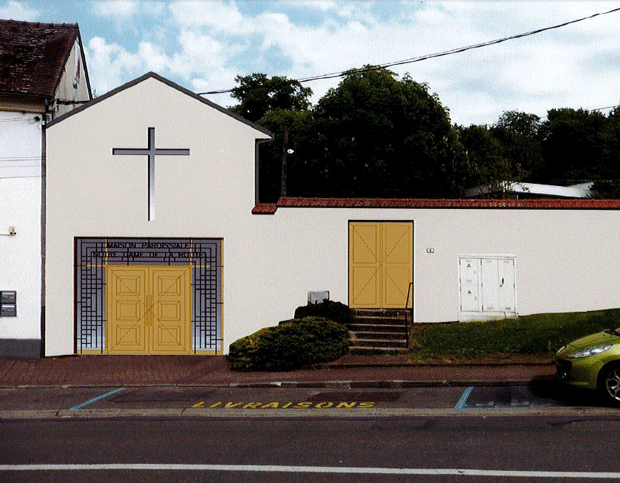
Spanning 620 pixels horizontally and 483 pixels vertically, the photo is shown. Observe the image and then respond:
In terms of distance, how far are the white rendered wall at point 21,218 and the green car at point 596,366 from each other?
42.7 ft

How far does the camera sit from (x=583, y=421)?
11.0m

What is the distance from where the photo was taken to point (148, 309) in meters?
20.0

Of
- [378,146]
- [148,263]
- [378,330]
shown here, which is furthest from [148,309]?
[378,146]

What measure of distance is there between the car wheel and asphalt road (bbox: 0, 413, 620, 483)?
26.1 inches

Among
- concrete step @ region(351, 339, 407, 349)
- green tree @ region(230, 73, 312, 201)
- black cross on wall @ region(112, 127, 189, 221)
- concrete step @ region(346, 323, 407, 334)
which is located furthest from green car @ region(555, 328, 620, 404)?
green tree @ region(230, 73, 312, 201)

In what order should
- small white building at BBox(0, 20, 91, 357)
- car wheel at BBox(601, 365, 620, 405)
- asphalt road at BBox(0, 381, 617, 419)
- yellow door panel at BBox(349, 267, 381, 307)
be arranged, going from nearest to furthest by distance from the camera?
car wheel at BBox(601, 365, 620, 405) → asphalt road at BBox(0, 381, 617, 419) → small white building at BBox(0, 20, 91, 357) → yellow door panel at BBox(349, 267, 381, 307)

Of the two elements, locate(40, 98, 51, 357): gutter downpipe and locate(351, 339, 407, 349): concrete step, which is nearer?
locate(351, 339, 407, 349): concrete step

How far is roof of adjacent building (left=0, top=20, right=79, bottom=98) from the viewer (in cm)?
1991

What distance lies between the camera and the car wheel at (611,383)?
11.9m

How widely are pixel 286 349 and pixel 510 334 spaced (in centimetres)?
517

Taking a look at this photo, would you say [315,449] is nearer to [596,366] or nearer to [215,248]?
[596,366]

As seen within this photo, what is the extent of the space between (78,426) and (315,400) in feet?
13.1

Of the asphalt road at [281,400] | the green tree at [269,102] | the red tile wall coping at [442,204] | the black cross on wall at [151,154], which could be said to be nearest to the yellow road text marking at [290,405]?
the asphalt road at [281,400]

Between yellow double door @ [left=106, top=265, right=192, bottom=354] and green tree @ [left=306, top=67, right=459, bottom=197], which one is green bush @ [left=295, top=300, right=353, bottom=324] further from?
green tree @ [left=306, top=67, right=459, bottom=197]
